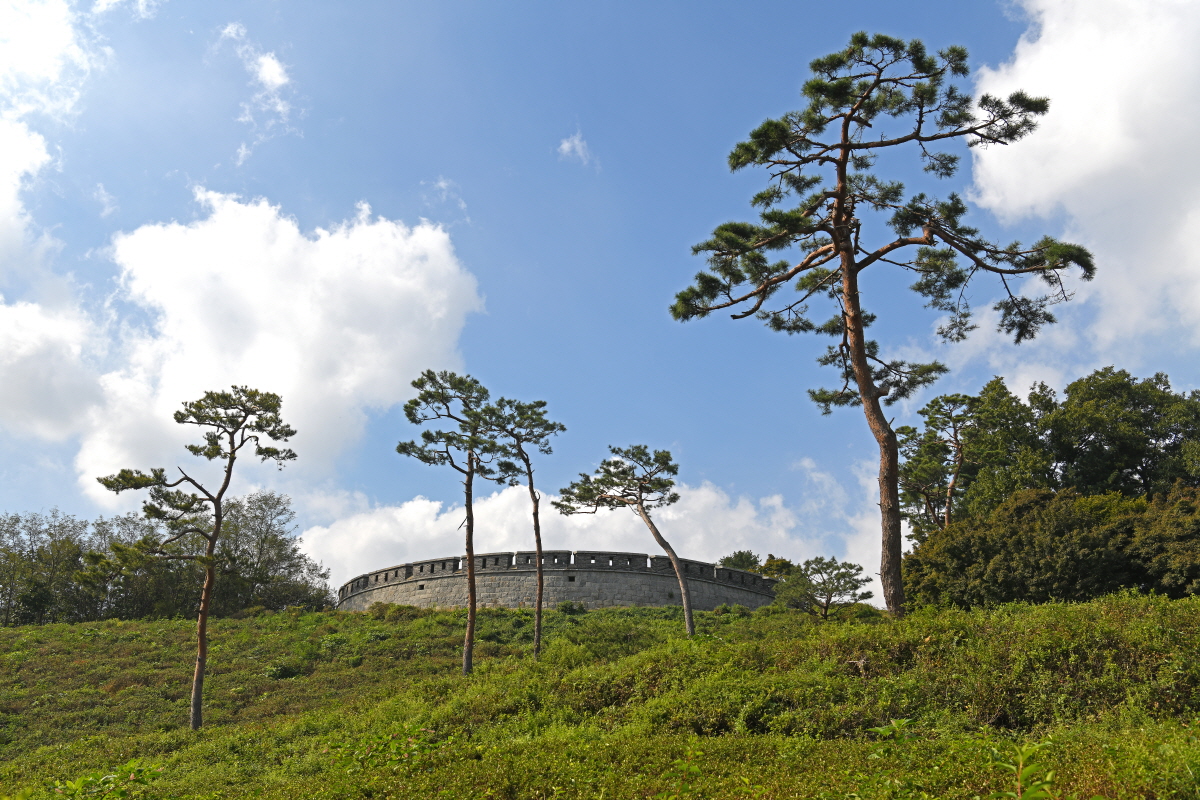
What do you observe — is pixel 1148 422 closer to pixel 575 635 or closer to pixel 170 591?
pixel 575 635

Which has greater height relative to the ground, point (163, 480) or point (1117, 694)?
point (163, 480)

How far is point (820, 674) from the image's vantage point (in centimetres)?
841

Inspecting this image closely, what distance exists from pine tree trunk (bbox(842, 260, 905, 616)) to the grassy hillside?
4.82ft

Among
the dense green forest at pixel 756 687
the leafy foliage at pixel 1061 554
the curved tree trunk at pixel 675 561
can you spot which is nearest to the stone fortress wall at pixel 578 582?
the dense green forest at pixel 756 687

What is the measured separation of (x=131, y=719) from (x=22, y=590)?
25.7m

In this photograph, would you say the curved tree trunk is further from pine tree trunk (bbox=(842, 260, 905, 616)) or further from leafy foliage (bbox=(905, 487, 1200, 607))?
pine tree trunk (bbox=(842, 260, 905, 616))

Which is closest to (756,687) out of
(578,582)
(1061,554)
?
(1061,554)

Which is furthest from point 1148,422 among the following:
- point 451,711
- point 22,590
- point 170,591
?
point 22,590

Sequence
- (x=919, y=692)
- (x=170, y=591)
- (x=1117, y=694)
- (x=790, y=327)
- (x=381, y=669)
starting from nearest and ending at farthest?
1. (x=1117, y=694)
2. (x=919, y=692)
3. (x=790, y=327)
4. (x=381, y=669)
5. (x=170, y=591)

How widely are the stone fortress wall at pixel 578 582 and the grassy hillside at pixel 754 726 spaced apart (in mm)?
14923

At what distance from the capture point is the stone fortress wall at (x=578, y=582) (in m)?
29.6

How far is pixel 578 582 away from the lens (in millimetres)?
29781

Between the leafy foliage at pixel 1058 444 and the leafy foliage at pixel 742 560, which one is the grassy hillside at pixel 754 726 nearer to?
the leafy foliage at pixel 1058 444

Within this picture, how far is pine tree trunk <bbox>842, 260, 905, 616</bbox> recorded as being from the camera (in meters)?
11.1
